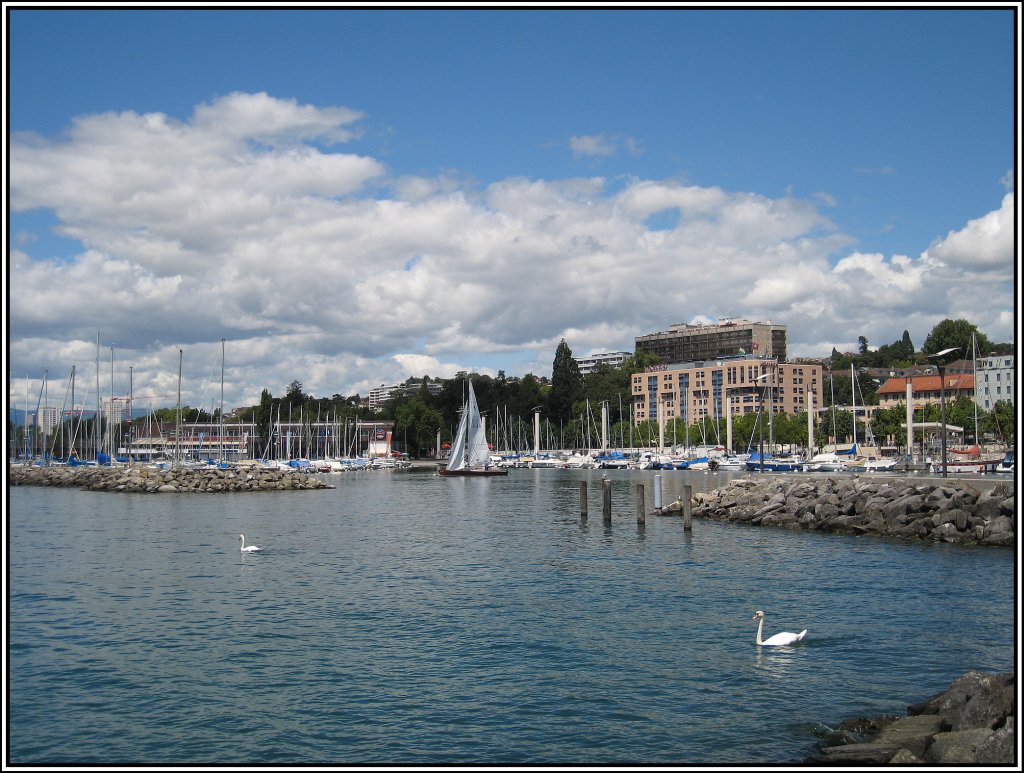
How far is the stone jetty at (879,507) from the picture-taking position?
38531mm

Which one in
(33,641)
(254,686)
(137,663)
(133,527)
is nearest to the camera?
(254,686)

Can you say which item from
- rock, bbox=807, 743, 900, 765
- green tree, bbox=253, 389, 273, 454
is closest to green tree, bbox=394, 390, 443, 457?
green tree, bbox=253, 389, 273, 454

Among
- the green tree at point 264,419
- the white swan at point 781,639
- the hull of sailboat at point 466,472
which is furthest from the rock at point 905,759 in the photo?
the green tree at point 264,419

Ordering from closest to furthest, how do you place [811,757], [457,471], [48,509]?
[811,757] < [48,509] < [457,471]

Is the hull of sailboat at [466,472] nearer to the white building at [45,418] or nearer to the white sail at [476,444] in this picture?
the white sail at [476,444]

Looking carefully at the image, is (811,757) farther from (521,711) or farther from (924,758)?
(521,711)

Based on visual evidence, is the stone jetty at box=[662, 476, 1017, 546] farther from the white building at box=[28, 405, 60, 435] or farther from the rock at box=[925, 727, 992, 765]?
the white building at box=[28, 405, 60, 435]

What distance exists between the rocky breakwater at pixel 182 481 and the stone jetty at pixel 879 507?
167 ft

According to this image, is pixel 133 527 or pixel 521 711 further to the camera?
pixel 133 527

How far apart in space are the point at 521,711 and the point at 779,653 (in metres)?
6.93

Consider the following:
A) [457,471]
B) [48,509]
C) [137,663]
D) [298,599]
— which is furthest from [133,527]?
[457,471]

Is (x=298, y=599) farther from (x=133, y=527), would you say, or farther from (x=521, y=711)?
(x=133, y=527)

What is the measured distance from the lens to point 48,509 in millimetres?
68062

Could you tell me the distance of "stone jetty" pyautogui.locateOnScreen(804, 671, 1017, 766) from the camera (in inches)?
485
